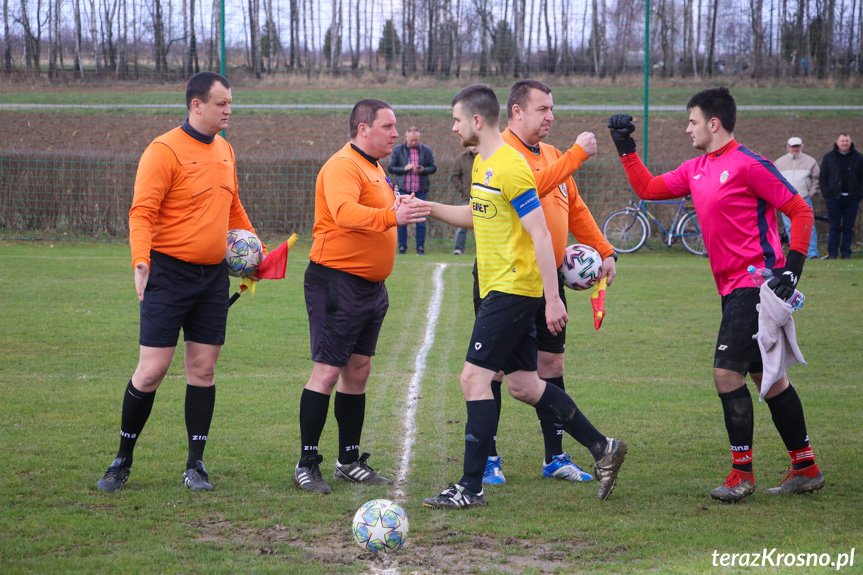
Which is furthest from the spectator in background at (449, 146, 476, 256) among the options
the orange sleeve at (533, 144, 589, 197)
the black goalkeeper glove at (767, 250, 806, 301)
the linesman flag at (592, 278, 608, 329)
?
the black goalkeeper glove at (767, 250, 806, 301)

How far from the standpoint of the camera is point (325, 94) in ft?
69.9

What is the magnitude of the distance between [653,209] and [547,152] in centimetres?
1256

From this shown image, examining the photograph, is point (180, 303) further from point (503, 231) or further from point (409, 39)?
point (409, 39)

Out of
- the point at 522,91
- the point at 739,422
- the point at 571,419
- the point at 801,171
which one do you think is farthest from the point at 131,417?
the point at 801,171

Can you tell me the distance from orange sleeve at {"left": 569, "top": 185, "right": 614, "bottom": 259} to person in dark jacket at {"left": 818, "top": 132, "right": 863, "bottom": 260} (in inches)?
460

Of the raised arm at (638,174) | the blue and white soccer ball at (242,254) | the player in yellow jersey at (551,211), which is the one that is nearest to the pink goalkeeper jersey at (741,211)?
the raised arm at (638,174)

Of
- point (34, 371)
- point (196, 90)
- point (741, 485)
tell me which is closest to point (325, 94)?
point (34, 371)

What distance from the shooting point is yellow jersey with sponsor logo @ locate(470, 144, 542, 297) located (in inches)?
171

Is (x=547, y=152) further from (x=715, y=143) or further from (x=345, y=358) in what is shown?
(x=345, y=358)

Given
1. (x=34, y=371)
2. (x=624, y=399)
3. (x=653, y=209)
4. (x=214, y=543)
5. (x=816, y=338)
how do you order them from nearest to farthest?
1. (x=214, y=543)
2. (x=624, y=399)
3. (x=34, y=371)
4. (x=816, y=338)
5. (x=653, y=209)

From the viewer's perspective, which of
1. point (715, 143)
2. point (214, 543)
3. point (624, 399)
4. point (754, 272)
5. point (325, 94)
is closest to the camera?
point (214, 543)

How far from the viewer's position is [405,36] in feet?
60.7

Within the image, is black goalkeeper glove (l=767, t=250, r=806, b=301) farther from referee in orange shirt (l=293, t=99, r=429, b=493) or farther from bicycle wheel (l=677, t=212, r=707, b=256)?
bicycle wheel (l=677, t=212, r=707, b=256)

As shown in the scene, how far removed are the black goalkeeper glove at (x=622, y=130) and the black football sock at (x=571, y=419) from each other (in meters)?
1.49
